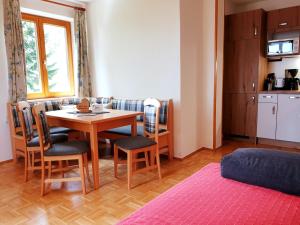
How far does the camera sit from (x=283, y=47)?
407cm

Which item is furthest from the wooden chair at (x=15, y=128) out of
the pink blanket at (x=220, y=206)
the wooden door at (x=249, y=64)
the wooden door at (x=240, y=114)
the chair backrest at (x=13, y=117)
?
the wooden door at (x=249, y=64)

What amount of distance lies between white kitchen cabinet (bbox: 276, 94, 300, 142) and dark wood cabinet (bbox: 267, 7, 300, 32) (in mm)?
1123

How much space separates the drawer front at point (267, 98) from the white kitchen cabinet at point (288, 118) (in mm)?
74

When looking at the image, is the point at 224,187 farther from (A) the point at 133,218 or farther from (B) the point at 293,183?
(A) the point at 133,218

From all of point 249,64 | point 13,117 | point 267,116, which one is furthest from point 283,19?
point 13,117

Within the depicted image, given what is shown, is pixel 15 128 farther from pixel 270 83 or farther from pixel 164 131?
pixel 270 83

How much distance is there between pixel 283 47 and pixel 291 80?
1.89 feet

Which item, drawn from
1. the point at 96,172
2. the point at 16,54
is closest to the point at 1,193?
the point at 96,172

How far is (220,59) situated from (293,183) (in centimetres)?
285

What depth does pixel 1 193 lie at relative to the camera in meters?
2.59

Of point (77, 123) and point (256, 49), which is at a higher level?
point (256, 49)

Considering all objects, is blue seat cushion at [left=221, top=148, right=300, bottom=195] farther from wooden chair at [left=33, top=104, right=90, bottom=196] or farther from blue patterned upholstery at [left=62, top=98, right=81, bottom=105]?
blue patterned upholstery at [left=62, top=98, right=81, bottom=105]

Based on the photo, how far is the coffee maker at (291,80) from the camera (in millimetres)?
4145

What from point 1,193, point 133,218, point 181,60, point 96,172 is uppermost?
point 181,60
